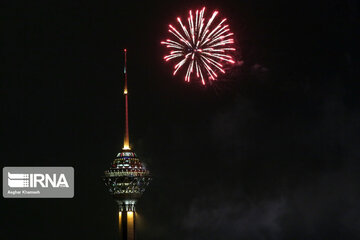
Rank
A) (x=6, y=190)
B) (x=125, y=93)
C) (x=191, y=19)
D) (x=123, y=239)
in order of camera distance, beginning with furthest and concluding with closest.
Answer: (x=123, y=239) < (x=125, y=93) < (x=6, y=190) < (x=191, y=19)

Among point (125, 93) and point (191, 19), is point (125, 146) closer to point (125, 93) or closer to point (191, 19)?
point (125, 93)

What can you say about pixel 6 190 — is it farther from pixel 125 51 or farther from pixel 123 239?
pixel 123 239

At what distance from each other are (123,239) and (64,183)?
83.6 meters

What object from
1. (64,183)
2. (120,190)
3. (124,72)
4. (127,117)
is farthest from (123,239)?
(64,183)

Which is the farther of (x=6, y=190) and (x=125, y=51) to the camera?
(x=125, y=51)

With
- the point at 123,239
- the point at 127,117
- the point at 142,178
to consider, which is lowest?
the point at 123,239

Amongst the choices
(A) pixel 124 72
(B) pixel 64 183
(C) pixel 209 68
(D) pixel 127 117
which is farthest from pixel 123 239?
(C) pixel 209 68

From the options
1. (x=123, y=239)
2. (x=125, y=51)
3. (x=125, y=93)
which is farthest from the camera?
(x=123, y=239)

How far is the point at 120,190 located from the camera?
19838 centimetres

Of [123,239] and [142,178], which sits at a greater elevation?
[142,178]

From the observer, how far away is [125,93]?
18688cm

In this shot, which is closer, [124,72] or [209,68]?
[209,68]

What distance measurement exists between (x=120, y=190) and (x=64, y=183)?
8000 cm

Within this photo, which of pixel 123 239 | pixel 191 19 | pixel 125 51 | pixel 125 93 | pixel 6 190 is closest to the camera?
pixel 191 19
